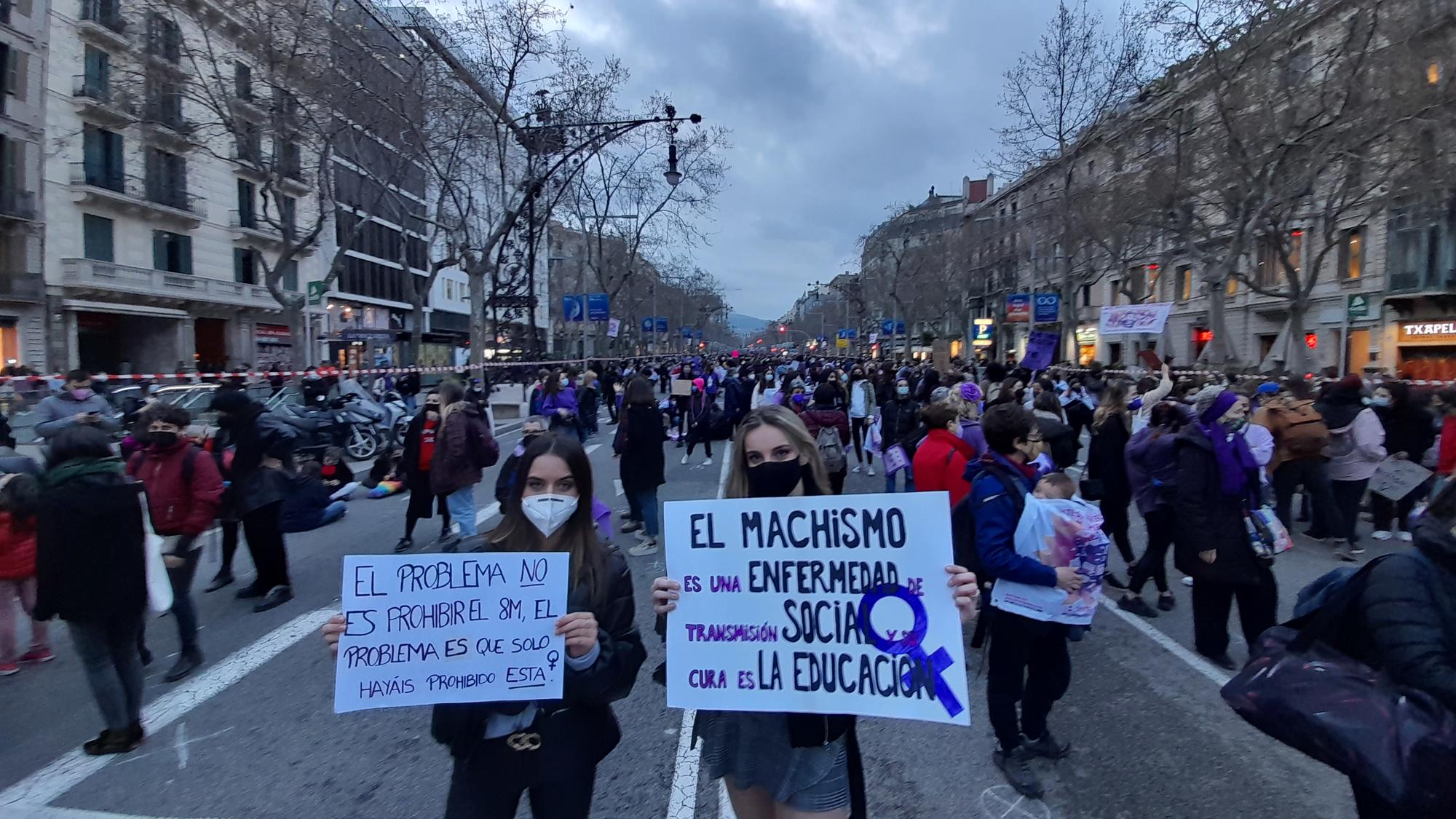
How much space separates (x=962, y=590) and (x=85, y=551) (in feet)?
13.8

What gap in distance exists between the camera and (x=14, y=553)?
478 cm

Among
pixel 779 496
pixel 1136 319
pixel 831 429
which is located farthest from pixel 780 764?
pixel 1136 319

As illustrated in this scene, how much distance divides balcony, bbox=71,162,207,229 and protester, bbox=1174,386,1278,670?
37.4 metres

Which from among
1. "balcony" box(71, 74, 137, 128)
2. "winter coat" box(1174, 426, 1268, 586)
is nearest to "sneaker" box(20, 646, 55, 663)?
"winter coat" box(1174, 426, 1268, 586)

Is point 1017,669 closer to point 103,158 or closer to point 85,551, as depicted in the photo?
point 85,551

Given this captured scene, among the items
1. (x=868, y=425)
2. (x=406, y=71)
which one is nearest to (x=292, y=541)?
(x=868, y=425)

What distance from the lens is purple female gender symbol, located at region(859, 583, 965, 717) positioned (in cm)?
217

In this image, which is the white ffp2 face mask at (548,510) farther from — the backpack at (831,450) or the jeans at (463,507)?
the jeans at (463,507)

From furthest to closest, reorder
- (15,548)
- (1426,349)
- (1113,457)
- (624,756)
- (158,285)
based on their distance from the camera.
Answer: (158,285)
(1426,349)
(1113,457)
(15,548)
(624,756)

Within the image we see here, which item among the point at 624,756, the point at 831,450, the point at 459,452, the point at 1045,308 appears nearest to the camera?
the point at 624,756

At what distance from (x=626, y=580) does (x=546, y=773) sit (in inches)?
23.1

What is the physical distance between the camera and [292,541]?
8945 mm

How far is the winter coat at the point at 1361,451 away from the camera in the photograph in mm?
7594

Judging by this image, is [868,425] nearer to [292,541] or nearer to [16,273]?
[292,541]
